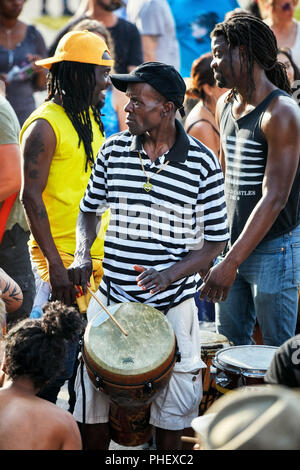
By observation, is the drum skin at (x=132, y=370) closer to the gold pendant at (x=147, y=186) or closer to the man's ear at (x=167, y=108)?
the gold pendant at (x=147, y=186)

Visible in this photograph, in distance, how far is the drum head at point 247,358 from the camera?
3521 millimetres

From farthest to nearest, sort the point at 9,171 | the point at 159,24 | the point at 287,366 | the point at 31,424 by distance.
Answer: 1. the point at 159,24
2. the point at 9,171
3. the point at 31,424
4. the point at 287,366

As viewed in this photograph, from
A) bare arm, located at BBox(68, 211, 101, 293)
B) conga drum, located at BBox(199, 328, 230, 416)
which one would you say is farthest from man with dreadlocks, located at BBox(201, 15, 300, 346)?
bare arm, located at BBox(68, 211, 101, 293)

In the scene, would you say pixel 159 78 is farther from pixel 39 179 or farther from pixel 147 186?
pixel 39 179

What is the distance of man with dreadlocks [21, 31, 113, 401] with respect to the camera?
13.2 feet

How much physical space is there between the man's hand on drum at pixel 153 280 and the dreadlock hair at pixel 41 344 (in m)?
0.34

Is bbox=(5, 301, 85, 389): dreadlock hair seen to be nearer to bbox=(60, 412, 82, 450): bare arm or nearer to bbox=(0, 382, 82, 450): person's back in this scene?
bbox=(0, 382, 82, 450): person's back

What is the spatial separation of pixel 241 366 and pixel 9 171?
1945 millimetres

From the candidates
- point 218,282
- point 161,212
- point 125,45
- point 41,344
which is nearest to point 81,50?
point 161,212

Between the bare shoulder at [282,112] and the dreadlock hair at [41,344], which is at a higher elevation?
the bare shoulder at [282,112]

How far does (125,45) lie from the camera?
23.8 ft

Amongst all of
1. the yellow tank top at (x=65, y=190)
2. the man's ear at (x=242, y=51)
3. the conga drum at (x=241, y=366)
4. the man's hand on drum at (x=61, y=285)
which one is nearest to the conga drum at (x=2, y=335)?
the man's hand on drum at (x=61, y=285)

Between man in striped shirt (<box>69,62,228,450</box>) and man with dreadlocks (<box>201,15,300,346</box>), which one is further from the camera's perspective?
man with dreadlocks (<box>201,15,300,346</box>)

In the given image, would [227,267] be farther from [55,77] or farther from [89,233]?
[55,77]
